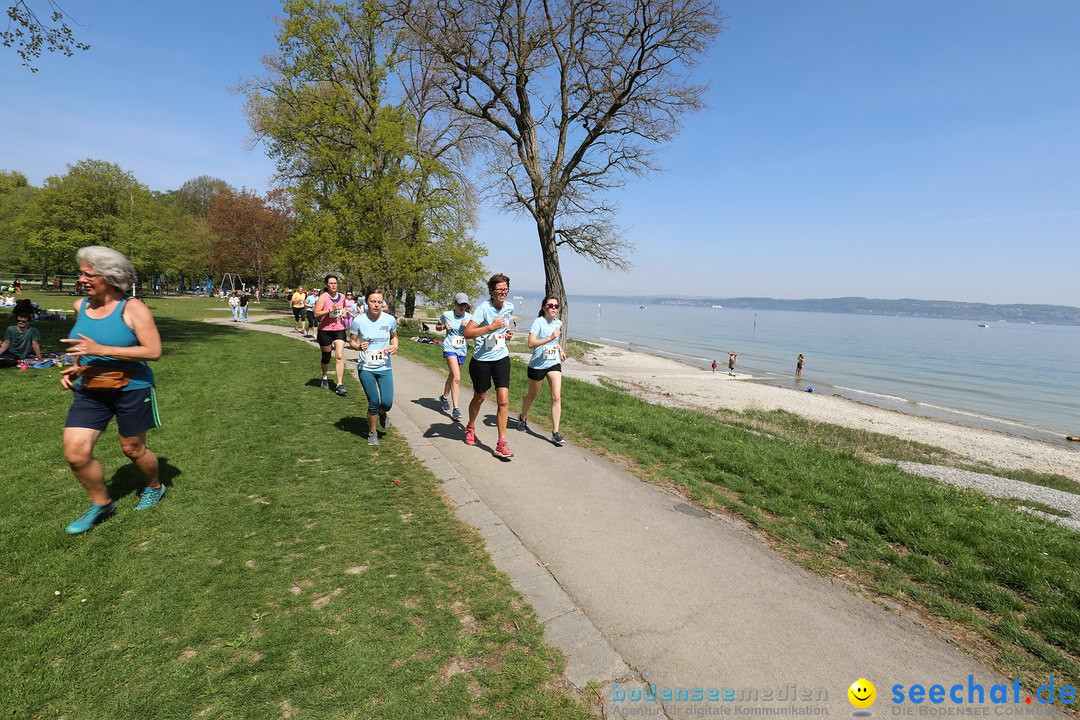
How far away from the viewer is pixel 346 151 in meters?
22.4

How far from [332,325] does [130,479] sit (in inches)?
210

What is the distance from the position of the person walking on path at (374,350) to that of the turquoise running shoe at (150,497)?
2352 mm

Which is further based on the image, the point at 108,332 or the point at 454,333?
the point at 454,333

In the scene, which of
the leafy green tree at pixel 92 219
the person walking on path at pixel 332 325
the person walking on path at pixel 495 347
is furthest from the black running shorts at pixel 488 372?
the leafy green tree at pixel 92 219

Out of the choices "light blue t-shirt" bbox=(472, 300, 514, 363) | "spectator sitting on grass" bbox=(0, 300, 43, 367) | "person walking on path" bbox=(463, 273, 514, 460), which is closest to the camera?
"person walking on path" bbox=(463, 273, 514, 460)

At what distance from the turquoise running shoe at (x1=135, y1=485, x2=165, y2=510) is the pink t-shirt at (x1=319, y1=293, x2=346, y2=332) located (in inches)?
223

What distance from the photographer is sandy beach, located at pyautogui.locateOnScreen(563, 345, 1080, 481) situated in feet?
46.4

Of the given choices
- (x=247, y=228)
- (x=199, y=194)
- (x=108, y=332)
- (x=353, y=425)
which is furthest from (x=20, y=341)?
(x=199, y=194)

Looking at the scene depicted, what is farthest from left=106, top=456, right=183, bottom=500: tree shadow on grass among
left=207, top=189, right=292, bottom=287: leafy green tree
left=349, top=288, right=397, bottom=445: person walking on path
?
left=207, top=189, right=292, bottom=287: leafy green tree

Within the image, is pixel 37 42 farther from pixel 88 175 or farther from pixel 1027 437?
pixel 88 175

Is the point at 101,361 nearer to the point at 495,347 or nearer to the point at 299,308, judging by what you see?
the point at 495,347

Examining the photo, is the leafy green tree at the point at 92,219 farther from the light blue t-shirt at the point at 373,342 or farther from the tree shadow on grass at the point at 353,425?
the light blue t-shirt at the point at 373,342

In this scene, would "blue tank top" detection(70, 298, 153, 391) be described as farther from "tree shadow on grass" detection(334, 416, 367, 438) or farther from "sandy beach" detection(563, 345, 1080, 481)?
"sandy beach" detection(563, 345, 1080, 481)

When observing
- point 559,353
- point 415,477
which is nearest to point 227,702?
point 415,477
